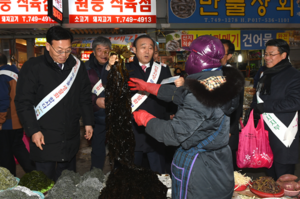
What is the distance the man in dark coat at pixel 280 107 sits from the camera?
2.81 metres

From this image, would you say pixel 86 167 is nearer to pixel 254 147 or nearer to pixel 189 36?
pixel 254 147

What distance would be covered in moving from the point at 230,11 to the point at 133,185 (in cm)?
634

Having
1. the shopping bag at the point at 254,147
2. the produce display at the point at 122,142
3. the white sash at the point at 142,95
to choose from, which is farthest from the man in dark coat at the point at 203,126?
the shopping bag at the point at 254,147

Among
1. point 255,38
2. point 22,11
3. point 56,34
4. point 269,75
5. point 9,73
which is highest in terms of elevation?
point 22,11

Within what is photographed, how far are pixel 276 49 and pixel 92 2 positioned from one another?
5.25 metres

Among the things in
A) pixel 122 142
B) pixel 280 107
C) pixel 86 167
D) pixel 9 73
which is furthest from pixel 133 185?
pixel 86 167

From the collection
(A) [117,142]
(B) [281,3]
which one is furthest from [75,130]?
(B) [281,3]

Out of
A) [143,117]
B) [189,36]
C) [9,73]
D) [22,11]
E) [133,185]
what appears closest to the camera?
[143,117]

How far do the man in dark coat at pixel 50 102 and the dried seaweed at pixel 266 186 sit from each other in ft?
6.47

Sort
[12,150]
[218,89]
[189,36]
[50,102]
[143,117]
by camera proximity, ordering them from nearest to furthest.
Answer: [218,89]
[143,117]
[50,102]
[12,150]
[189,36]

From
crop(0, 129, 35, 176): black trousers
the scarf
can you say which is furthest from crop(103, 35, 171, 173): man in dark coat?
crop(0, 129, 35, 176): black trousers

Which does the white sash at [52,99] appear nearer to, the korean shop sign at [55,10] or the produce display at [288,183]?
the produce display at [288,183]

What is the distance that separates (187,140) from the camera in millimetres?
1660

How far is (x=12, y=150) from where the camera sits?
A: 12.5 ft
